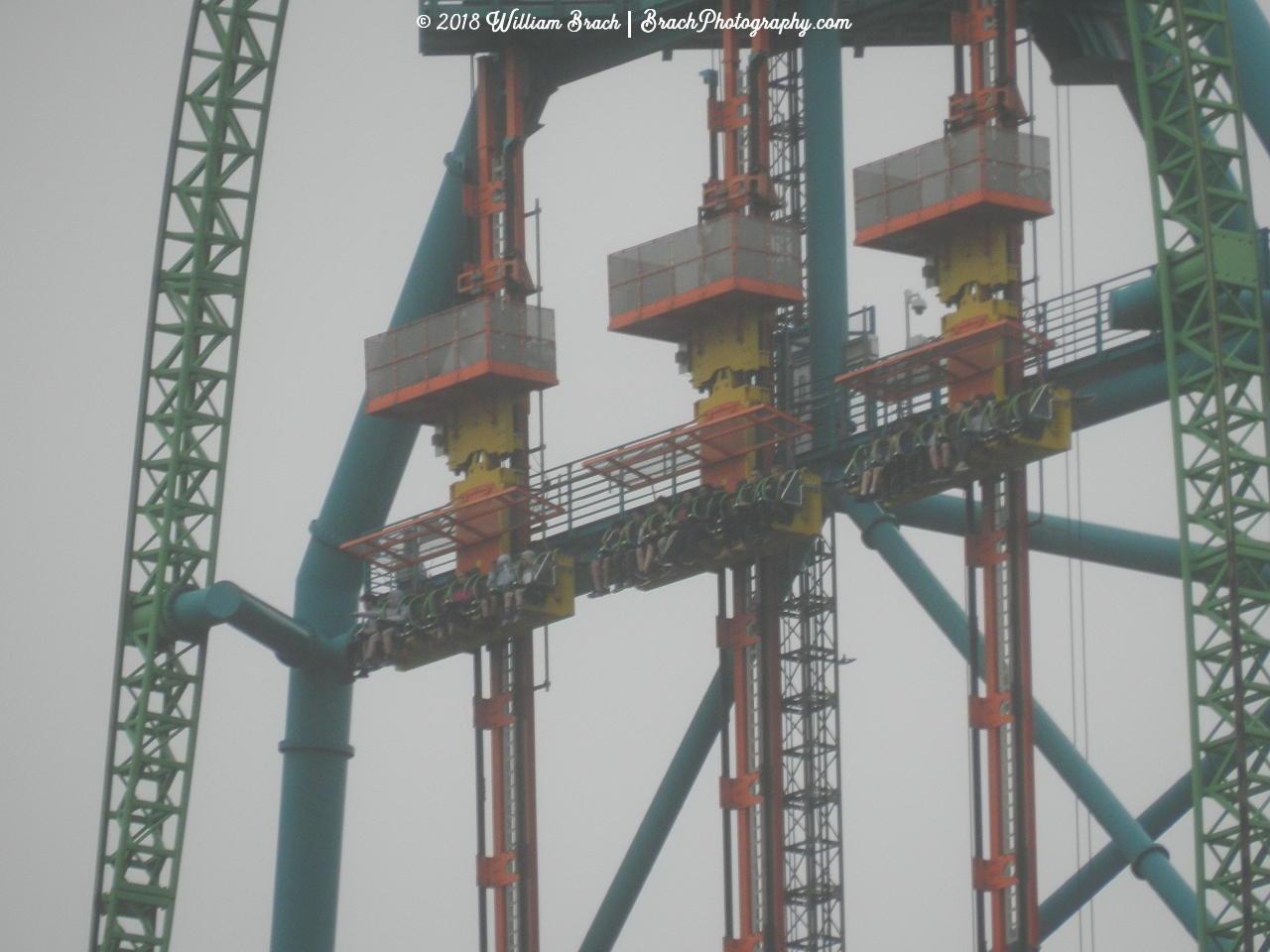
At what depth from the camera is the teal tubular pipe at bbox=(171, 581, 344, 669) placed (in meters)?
89.8

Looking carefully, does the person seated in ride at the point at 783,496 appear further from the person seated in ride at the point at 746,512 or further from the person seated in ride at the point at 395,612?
the person seated in ride at the point at 395,612

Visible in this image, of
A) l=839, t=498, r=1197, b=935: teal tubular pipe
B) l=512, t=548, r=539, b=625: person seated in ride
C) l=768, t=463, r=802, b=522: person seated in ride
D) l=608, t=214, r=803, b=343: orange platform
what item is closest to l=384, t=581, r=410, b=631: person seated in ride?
l=512, t=548, r=539, b=625: person seated in ride

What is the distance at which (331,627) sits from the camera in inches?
3676

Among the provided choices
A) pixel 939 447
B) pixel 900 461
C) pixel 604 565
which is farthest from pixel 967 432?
pixel 604 565

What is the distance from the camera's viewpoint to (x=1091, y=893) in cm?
8381

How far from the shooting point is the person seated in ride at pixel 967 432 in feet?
259

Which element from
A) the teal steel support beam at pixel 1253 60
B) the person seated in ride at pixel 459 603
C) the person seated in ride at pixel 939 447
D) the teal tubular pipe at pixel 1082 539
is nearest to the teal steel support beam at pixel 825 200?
the teal tubular pipe at pixel 1082 539

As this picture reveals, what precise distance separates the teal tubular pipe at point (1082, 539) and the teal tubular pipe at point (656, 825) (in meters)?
6.21

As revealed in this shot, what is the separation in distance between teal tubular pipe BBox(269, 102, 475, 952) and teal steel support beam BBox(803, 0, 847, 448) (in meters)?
8.96

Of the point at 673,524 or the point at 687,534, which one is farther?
the point at 673,524

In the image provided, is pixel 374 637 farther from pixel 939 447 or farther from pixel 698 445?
pixel 939 447

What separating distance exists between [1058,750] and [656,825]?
1178cm

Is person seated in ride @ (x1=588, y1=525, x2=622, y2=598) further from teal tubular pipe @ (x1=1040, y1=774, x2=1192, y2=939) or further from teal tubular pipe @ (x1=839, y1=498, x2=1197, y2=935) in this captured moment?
teal tubular pipe @ (x1=1040, y1=774, x2=1192, y2=939)

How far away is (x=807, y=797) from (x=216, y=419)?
56.7 ft
